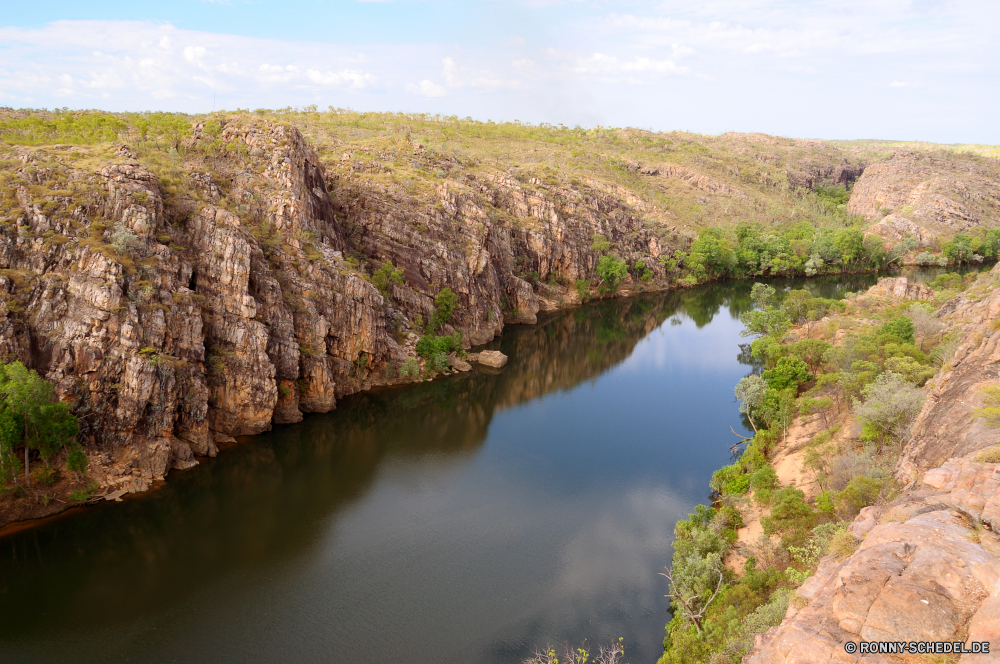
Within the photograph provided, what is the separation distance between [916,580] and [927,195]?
163525 millimetres

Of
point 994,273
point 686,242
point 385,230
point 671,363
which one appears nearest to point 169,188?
point 385,230

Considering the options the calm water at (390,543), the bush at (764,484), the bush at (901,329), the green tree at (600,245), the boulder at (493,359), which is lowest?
the calm water at (390,543)

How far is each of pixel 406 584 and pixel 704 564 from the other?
15230mm

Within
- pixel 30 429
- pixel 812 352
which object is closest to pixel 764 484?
pixel 812 352

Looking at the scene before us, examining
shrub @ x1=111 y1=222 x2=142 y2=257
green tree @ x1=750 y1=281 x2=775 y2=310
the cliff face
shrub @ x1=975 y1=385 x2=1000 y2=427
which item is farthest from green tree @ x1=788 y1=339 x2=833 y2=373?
shrub @ x1=111 y1=222 x2=142 y2=257

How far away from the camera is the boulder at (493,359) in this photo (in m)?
67.7

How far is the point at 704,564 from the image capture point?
28.7m

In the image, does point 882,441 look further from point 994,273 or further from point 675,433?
point 994,273

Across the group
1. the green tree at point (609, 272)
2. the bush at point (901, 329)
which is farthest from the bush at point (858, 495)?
the green tree at point (609, 272)

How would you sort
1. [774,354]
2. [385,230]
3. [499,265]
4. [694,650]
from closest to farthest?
[694,650]
[774,354]
[385,230]
[499,265]

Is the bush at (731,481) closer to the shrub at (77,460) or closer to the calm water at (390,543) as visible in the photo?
the calm water at (390,543)

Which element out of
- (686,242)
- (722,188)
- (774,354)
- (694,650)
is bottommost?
(694,650)

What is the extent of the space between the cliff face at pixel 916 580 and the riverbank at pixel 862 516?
0.04 metres

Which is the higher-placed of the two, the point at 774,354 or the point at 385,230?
the point at 385,230
